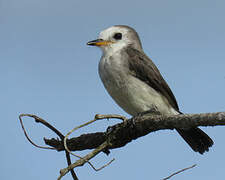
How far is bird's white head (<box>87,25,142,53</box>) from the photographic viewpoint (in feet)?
21.3

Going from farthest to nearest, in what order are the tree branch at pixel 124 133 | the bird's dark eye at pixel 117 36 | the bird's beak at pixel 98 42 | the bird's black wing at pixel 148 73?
the bird's dark eye at pixel 117 36 < the bird's beak at pixel 98 42 < the bird's black wing at pixel 148 73 < the tree branch at pixel 124 133

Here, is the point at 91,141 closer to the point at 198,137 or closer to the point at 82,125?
the point at 82,125

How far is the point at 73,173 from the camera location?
3.67 metres

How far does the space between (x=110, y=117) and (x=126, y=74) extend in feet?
6.01

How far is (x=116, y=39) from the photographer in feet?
22.0

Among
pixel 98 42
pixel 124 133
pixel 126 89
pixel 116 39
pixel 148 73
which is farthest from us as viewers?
pixel 116 39

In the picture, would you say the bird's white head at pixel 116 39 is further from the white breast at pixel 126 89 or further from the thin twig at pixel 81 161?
the thin twig at pixel 81 161

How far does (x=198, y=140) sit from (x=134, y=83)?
1.19 m

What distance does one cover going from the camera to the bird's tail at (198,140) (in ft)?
18.6

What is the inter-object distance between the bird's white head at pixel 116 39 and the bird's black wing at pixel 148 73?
0.23 meters

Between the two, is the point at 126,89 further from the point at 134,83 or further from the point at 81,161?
the point at 81,161

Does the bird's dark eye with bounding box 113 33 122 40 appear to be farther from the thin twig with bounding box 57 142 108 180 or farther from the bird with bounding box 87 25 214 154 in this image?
the thin twig with bounding box 57 142 108 180

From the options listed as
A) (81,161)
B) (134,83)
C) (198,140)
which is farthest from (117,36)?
(81,161)

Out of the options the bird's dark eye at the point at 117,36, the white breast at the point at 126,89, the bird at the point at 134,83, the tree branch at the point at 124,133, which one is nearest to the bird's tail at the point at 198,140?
the bird at the point at 134,83
